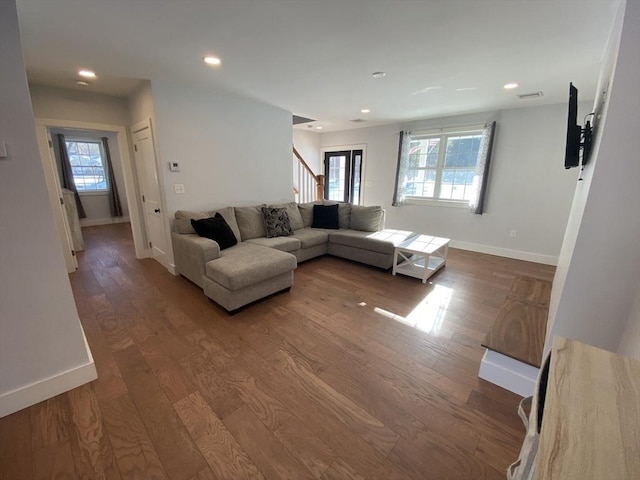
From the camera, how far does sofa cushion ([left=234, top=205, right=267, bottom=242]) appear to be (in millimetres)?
3709

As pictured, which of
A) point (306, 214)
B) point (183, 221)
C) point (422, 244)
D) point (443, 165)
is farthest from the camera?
point (443, 165)

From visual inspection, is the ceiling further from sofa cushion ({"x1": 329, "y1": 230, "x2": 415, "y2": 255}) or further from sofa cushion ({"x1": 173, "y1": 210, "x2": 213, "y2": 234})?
sofa cushion ({"x1": 329, "y1": 230, "x2": 415, "y2": 255})

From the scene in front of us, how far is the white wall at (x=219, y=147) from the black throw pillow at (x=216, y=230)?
0.55m

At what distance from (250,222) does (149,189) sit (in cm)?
146

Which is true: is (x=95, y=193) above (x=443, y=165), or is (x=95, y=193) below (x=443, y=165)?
below

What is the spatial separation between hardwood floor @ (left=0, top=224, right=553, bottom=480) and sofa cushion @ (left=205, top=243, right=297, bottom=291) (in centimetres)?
34

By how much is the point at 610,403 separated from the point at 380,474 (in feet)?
3.35

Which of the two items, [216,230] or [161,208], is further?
[161,208]

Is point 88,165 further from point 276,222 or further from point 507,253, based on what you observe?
point 507,253

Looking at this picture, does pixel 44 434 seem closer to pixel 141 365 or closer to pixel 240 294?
pixel 141 365

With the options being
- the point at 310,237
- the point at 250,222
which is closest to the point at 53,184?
the point at 250,222

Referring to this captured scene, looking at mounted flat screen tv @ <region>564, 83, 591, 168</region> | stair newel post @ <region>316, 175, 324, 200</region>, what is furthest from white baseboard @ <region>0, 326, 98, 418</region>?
stair newel post @ <region>316, 175, 324, 200</region>

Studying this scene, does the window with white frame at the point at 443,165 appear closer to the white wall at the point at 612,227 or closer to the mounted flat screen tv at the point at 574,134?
the mounted flat screen tv at the point at 574,134

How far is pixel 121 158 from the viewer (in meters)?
3.65
